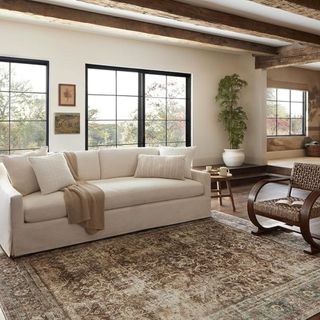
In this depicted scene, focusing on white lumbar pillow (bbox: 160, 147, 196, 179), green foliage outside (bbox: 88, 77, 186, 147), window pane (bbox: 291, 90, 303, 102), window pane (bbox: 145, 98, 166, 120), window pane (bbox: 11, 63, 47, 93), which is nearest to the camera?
white lumbar pillow (bbox: 160, 147, 196, 179)

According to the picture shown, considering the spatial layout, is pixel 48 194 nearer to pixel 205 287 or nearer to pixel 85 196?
pixel 85 196

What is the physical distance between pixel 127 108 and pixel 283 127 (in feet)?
15.8

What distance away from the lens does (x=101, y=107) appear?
20.2ft

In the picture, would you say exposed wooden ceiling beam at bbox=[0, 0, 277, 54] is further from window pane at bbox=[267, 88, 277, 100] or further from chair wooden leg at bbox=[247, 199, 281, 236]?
chair wooden leg at bbox=[247, 199, 281, 236]

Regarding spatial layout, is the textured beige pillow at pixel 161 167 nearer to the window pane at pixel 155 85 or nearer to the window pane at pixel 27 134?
the window pane at pixel 27 134

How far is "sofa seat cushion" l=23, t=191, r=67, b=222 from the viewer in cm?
323

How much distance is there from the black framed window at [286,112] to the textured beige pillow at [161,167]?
5.31m

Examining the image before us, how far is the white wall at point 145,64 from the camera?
5355 mm

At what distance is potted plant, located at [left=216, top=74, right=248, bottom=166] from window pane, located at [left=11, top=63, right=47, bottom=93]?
351 centimetres

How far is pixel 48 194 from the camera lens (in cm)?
353

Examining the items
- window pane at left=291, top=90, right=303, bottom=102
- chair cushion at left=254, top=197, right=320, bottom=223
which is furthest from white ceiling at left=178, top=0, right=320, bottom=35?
window pane at left=291, top=90, right=303, bottom=102

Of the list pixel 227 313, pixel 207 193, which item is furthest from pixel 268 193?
Result: pixel 227 313

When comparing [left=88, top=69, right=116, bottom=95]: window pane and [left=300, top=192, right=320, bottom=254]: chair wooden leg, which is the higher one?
[left=88, top=69, right=116, bottom=95]: window pane

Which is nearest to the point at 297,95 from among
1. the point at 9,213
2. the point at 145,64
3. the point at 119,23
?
the point at 145,64
